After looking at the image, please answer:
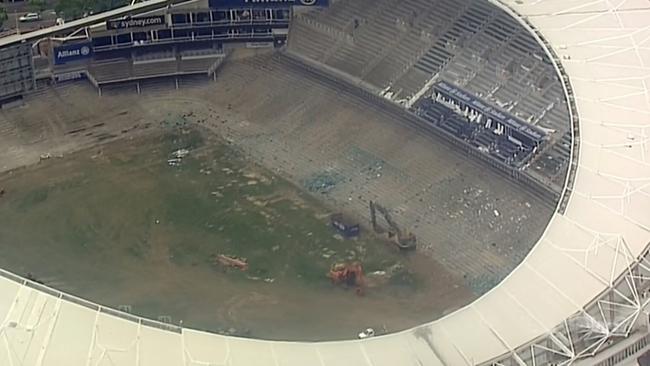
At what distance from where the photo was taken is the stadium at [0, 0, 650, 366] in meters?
31.9

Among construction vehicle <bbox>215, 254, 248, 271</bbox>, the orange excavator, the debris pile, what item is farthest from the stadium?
the orange excavator

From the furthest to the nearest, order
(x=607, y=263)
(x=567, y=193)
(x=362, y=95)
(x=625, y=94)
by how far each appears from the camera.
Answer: (x=362, y=95) < (x=625, y=94) < (x=567, y=193) < (x=607, y=263)

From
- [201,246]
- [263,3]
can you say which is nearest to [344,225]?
[201,246]

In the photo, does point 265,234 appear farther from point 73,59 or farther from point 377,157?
point 73,59

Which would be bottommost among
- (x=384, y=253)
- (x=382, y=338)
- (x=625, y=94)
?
(x=384, y=253)

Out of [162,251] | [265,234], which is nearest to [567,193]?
[265,234]

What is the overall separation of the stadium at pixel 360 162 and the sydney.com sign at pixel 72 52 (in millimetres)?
145

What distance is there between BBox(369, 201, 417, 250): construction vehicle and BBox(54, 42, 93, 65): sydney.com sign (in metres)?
25.6

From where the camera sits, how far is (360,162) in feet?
193

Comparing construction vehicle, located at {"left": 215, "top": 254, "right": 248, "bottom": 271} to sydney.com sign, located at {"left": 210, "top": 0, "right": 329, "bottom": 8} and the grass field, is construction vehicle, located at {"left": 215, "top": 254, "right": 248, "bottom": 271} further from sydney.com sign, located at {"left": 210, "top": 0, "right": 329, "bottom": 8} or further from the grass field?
sydney.com sign, located at {"left": 210, "top": 0, "right": 329, "bottom": 8}

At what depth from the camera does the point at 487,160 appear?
184ft

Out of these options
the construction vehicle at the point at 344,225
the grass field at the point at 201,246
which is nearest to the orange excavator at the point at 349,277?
the grass field at the point at 201,246

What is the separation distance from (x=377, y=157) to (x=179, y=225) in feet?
41.4

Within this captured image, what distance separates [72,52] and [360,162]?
75.5 feet
